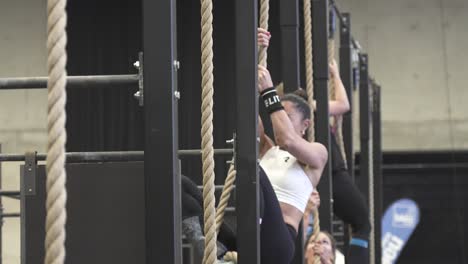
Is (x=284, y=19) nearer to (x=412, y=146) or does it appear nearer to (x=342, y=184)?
(x=342, y=184)

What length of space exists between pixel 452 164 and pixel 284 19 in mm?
5043

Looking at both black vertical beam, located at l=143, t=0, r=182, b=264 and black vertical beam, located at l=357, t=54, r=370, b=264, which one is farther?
black vertical beam, located at l=357, t=54, r=370, b=264

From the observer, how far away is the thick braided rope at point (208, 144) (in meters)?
2.04

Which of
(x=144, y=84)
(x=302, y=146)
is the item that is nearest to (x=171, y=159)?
(x=144, y=84)

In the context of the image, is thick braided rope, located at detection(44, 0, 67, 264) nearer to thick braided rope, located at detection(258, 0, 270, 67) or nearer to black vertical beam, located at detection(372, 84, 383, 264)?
thick braided rope, located at detection(258, 0, 270, 67)

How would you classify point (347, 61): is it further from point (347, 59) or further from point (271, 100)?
point (271, 100)

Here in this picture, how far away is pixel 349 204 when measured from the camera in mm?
5117

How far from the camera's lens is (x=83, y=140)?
28.1ft

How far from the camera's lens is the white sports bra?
338cm

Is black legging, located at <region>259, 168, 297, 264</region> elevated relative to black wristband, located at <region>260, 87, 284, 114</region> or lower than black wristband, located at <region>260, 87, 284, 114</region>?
lower

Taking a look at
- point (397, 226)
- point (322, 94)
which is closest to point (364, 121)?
point (322, 94)

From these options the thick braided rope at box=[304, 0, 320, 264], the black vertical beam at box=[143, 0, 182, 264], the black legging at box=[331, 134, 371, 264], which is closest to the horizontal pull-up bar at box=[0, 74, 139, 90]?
the black vertical beam at box=[143, 0, 182, 264]

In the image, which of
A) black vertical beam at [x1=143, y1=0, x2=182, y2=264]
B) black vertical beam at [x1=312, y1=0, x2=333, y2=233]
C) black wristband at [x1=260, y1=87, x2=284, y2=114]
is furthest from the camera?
black vertical beam at [x1=312, y1=0, x2=333, y2=233]

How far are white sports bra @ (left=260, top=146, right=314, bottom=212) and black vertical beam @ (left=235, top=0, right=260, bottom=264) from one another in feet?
2.49
